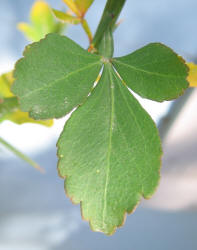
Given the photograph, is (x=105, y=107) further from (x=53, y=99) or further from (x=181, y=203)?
(x=181, y=203)

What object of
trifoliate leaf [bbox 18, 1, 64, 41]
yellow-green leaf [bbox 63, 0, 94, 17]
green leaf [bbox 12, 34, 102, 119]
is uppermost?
yellow-green leaf [bbox 63, 0, 94, 17]

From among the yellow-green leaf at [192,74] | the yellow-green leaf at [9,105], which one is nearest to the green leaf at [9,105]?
the yellow-green leaf at [9,105]

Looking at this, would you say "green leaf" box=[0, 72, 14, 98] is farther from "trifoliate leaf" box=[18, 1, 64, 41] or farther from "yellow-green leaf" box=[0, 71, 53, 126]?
"trifoliate leaf" box=[18, 1, 64, 41]

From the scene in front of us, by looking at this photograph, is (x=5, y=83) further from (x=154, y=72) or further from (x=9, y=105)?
(x=154, y=72)

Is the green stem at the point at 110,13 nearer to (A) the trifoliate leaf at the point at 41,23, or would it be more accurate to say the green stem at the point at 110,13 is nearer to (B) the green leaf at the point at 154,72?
(B) the green leaf at the point at 154,72

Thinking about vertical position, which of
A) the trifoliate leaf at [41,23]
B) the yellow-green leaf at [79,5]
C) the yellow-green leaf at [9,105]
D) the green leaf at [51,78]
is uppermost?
the yellow-green leaf at [79,5]

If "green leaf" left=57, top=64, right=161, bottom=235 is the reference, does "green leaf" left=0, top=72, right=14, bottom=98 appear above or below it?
below

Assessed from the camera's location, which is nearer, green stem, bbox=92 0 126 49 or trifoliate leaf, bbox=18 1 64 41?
green stem, bbox=92 0 126 49

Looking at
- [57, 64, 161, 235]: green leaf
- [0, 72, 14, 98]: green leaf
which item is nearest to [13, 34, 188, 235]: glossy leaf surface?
[57, 64, 161, 235]: green leaf

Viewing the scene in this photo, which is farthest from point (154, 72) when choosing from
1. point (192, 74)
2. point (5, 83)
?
point (5, 83)
